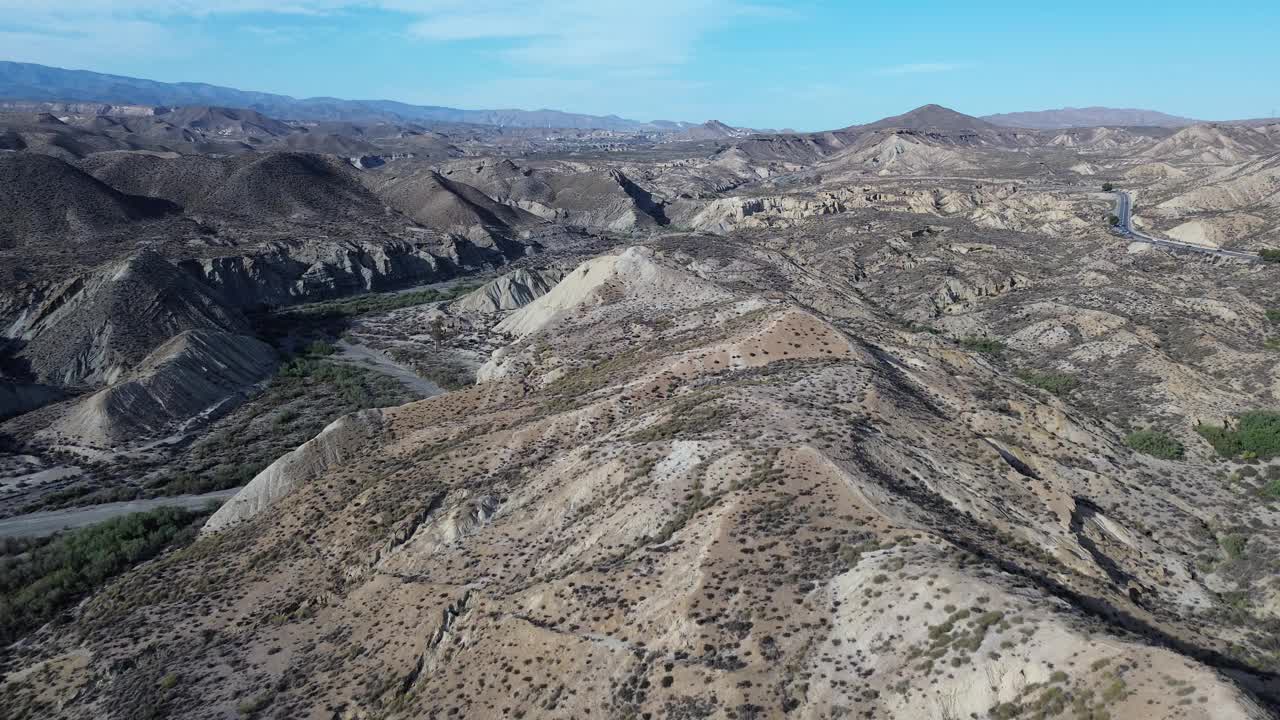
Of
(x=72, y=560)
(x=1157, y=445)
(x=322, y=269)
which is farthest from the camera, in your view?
(x=322, y=269)

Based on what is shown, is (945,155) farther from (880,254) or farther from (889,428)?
(889,428)

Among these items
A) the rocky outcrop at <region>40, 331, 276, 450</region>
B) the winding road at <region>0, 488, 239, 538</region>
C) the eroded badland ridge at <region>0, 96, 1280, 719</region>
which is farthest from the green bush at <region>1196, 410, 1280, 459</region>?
the rocky outcrop at <region>40, 331, 276, 450</region>

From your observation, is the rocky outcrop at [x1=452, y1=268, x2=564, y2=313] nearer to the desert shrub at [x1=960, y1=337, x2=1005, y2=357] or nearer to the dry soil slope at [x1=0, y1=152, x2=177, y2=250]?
the desert shrub at [x1=960, y1=337, x2=1005, y2=357]

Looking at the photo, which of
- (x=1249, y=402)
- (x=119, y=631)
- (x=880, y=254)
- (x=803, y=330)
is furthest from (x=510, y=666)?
(x=880, y=254)

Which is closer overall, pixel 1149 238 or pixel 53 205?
pixel 1149 238

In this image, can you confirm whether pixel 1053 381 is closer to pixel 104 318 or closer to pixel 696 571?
pixel 696 571

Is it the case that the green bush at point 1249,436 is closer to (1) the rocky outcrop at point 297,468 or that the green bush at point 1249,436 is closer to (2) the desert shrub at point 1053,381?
(2) the desert shrub at point 1053,381

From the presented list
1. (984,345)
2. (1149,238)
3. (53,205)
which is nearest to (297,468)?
(984,345)
